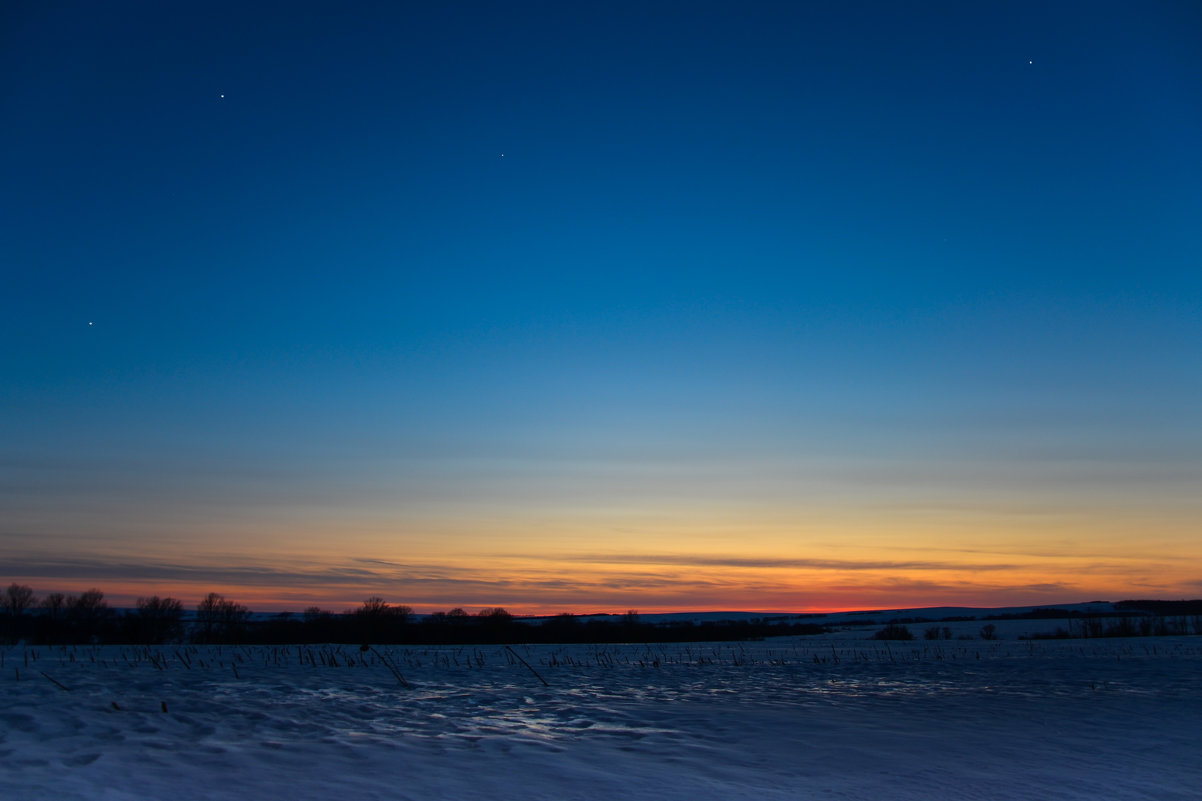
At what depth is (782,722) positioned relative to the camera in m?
15.4

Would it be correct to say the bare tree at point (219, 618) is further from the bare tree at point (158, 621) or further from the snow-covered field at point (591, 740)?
the snow-covered field at point (591, 740)

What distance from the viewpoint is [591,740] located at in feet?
42.7

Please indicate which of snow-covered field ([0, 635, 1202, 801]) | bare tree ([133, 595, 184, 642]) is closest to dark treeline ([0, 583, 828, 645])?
bare tree ([133, 595, 184, 642])

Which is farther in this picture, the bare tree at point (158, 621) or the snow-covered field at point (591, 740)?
the bare tree at point (158, 621)

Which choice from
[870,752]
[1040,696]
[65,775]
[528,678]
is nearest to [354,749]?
[65,775]

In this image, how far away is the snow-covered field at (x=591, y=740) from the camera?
939cm

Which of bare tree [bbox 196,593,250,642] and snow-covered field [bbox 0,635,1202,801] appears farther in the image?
bare tree [bbox 196,593,250,642]

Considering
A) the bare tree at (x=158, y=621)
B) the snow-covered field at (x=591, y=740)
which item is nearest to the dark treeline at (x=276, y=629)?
the bare tree at (x=158, y=621)

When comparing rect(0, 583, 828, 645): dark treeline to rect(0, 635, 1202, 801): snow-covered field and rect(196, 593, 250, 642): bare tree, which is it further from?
rect(0, 635, 1202, 801): snow-covered field

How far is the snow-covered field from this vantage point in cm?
939

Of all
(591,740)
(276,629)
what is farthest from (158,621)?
(591,740)

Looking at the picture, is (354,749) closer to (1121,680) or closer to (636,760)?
(636,760)

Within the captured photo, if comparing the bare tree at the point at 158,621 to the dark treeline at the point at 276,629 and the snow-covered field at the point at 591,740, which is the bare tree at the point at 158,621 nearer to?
the dark treeline at the point at 276,629

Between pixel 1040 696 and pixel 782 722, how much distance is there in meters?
9.63
